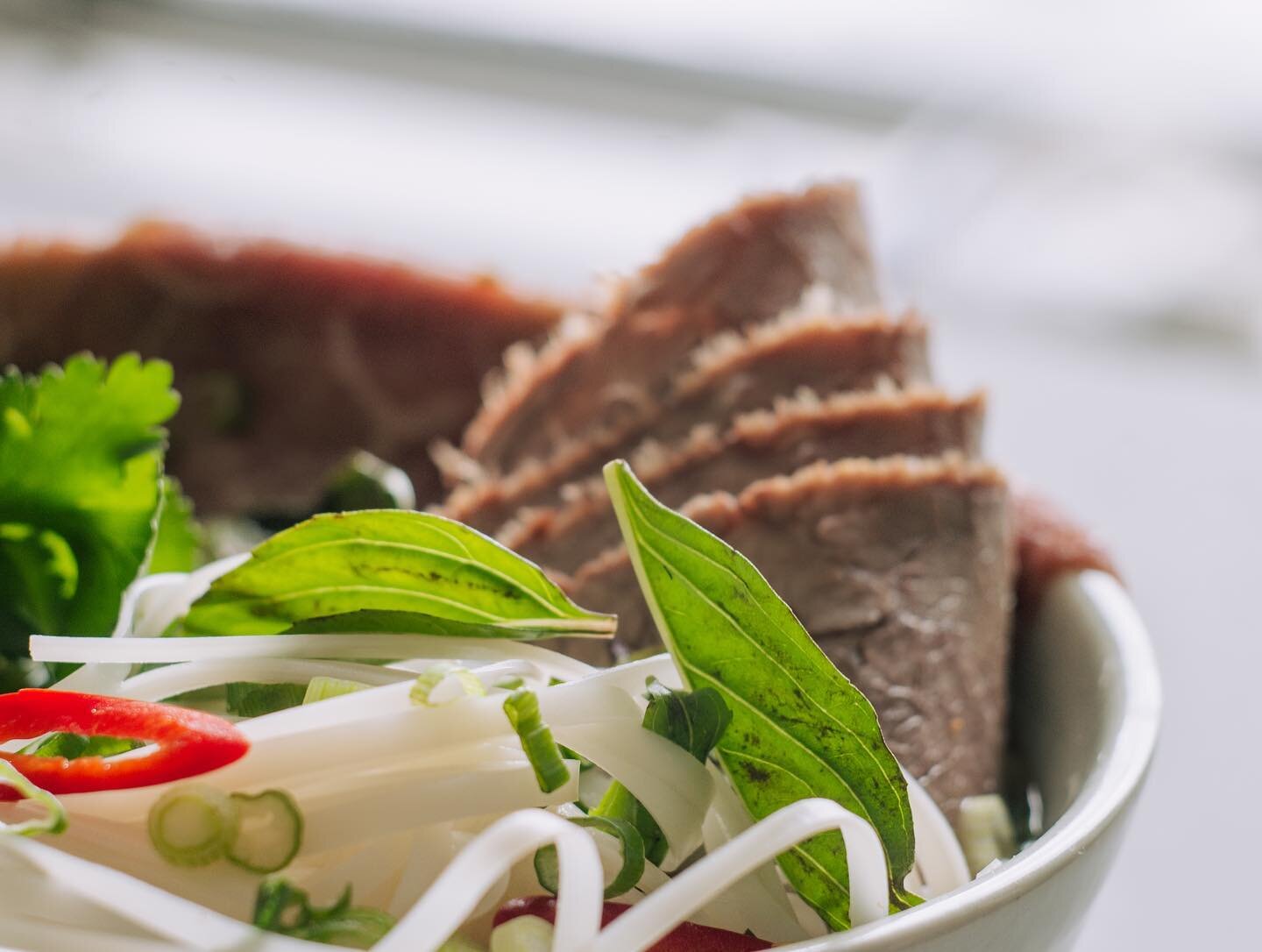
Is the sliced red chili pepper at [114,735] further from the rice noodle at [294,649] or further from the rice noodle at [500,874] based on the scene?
the rice noodle at [500,874]

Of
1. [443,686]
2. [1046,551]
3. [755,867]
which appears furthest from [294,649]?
[1046,551]

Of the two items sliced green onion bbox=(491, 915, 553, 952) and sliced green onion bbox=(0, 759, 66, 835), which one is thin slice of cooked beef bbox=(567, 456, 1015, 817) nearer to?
sliced green onion bbox=(491, 915, 553, 952)

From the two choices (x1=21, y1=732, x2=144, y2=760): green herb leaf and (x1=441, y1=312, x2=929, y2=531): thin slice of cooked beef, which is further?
(x1=441, y1=312, x2=929, y2=531): thin slice of cooked beef

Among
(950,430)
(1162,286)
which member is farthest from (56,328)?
(1162,286)

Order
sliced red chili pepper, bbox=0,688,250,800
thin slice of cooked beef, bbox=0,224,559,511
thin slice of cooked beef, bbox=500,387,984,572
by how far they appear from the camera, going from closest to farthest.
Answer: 1. sliced red chili pepper, bbox=0,688,250,800
2. thin slice of cooked beef, bbox=500,387,984,572
3. thin slice of cooked beef, bbox=0,224,559,511

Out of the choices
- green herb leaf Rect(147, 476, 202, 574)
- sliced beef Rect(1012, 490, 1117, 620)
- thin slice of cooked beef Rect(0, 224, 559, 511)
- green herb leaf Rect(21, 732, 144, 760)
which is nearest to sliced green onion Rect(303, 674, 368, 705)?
green herb leaf Rect(21, 732, 144, 760)

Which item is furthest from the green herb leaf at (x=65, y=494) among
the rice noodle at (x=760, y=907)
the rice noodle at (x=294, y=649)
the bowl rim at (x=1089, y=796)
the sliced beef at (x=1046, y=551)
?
the sliced beef at (x=1046, y=551)

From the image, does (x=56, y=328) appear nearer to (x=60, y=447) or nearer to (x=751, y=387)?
(x=60, y=447)
